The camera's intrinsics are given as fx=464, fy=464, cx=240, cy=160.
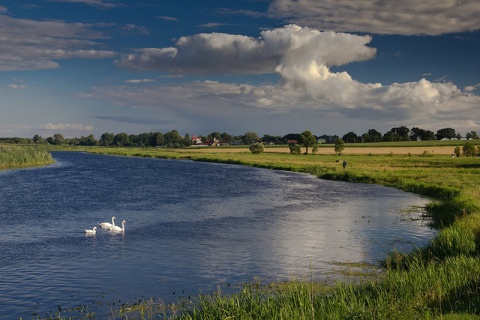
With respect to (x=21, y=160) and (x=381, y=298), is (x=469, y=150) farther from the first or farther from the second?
(x=381, y=298)

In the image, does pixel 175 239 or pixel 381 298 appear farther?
pixel 175 239

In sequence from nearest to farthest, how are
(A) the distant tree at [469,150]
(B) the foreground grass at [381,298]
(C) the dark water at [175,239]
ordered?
(B) the foreground grass at [381,298]
(C) the dark water at [175,239]
(A) the distant tree at [469,150]

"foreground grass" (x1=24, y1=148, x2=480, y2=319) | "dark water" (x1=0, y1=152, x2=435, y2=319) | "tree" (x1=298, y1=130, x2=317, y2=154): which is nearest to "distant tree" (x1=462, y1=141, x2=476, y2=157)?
"tree" (x1=298, y1=130, x2=317, y2=154)

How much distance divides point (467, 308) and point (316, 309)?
415 cm

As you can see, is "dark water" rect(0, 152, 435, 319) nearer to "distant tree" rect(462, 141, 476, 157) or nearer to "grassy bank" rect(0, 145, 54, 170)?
"grassy bank" rect(0, 145, 54, 170)

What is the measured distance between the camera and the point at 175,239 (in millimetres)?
28172

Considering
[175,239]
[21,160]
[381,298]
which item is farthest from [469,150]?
[381,298]

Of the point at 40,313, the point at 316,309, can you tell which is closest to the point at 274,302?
the point at 316,309

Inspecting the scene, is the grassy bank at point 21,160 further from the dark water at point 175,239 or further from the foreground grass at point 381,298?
→ the foreground grass at point 381,298

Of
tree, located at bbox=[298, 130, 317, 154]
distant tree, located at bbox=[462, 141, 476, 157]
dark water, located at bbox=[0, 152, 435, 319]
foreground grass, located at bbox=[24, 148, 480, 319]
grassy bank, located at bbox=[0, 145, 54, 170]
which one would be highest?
tree, located at bbox=[298, 130, 317, 154]

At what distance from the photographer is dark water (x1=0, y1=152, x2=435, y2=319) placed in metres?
19.1

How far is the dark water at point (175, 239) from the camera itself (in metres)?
19.1

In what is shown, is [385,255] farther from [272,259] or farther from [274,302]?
[274,302]

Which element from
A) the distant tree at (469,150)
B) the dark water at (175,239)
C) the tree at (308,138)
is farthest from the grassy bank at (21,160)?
the distant tree at (469,150)
